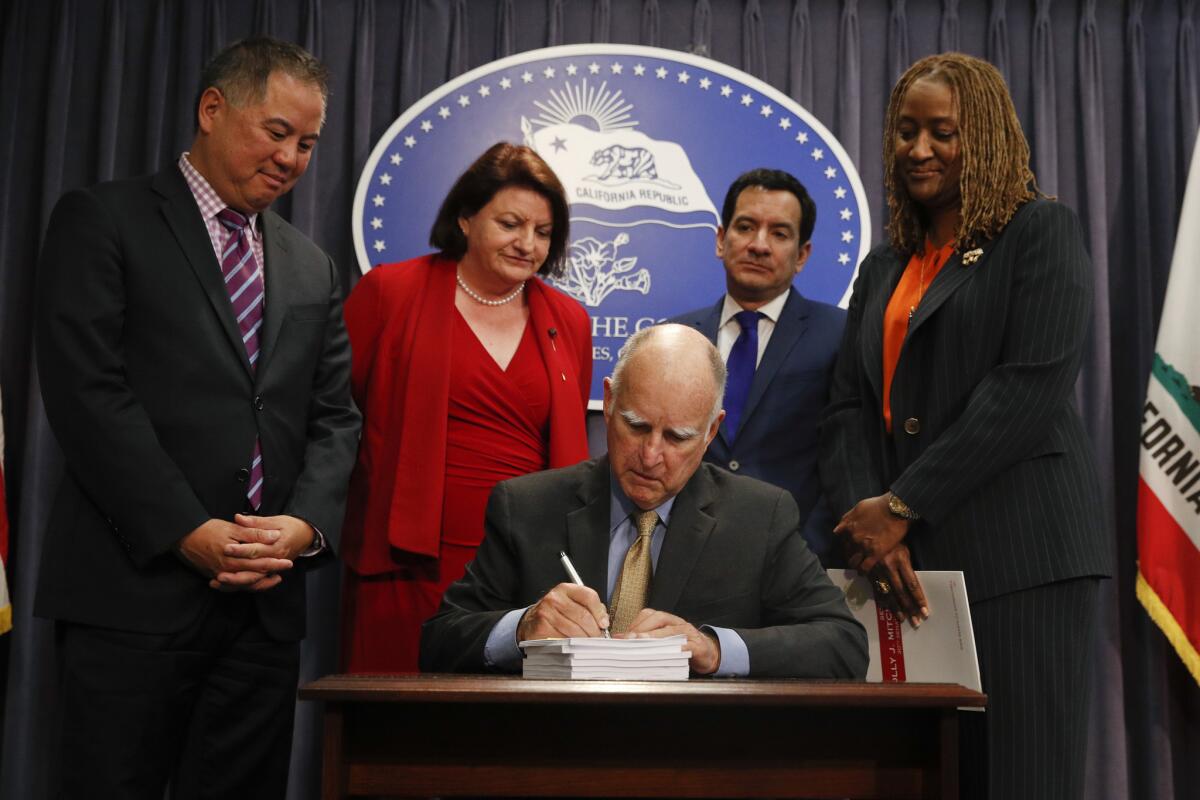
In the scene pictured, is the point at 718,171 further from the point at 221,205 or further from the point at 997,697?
the point at 997,697

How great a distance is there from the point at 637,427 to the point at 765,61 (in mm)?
2326

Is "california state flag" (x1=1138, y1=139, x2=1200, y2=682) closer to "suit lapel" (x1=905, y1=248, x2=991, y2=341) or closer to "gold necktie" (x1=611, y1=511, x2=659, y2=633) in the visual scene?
"suit lapel" (x1=905, y1=248, x2=991, y2=341)

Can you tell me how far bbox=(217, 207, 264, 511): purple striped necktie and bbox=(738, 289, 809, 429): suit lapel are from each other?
1218 mm

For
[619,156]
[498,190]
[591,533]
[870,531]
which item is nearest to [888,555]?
[870,531]

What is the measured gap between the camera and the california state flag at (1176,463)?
382 cm

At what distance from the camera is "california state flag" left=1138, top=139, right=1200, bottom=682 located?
3820 millimetres

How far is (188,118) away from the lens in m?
4.21

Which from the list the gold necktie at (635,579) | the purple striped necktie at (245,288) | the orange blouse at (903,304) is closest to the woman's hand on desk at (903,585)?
the orange blouse at (903,304)

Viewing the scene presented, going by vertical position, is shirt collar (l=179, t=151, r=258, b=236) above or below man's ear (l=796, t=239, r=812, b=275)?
below

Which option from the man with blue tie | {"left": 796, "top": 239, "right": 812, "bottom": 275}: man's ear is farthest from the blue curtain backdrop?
the man with blue tie

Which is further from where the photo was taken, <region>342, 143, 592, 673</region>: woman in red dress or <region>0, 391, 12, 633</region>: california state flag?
<region>0, 391, 12, 633</region>: california state flag

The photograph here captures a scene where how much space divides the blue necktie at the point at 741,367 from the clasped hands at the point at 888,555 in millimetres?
615

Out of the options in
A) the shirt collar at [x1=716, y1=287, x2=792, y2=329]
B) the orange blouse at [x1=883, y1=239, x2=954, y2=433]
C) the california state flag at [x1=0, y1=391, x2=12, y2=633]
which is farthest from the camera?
the california state flag at [x1=0, y1=391, x2=12, y2=633]

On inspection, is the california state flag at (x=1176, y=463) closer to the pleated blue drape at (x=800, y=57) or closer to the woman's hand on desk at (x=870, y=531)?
the pleated blue drape at (x=800, y=57)
